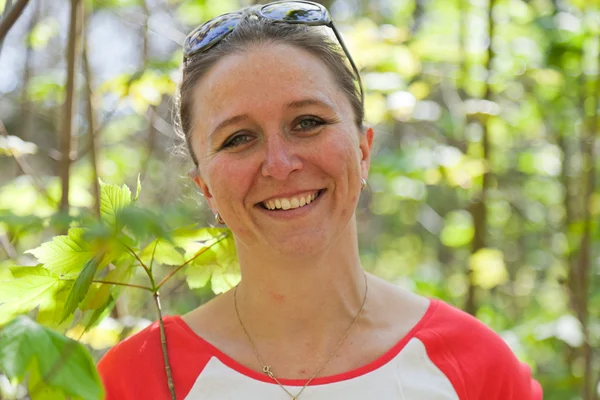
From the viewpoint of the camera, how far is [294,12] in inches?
70.2

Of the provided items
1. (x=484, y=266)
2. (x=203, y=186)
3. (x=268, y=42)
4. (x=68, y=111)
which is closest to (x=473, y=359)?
(x=203, y=186)

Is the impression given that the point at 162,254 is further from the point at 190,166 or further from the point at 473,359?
the point at 473,359

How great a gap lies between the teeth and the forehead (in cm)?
21

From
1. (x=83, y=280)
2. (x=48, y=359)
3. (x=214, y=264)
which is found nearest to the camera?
(x=48, y=359)

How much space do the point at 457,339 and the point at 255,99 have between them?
77 cm

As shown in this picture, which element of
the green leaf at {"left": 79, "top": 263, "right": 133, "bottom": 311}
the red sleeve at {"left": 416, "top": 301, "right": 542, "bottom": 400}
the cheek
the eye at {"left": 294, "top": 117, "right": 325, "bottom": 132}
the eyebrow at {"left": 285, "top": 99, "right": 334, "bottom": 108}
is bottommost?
the red sleeve at {"left": 416, "top": 301, "right": 542, "bottom": 400}

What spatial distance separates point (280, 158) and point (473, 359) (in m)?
0.68

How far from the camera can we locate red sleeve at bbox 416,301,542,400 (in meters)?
1.68

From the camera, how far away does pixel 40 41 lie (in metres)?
3.44

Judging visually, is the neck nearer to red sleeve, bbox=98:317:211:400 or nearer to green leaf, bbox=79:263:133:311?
red sleeve, bbox=98:317:211:400

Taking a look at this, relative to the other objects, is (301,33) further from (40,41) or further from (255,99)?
(40,41)

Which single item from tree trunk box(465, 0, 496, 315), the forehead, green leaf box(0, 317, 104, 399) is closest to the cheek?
the forehead

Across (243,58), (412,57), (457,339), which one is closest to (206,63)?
(243,58)

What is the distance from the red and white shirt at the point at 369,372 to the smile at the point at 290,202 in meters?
0.39
